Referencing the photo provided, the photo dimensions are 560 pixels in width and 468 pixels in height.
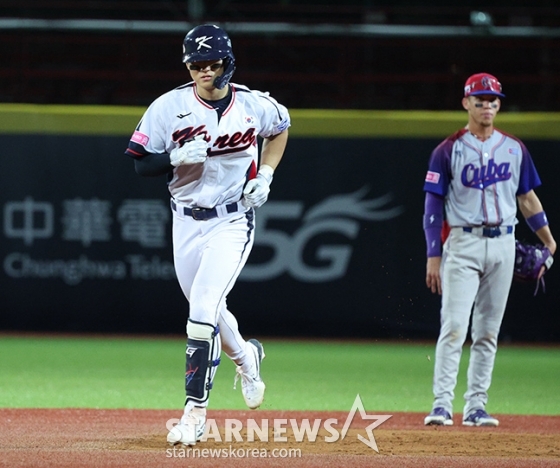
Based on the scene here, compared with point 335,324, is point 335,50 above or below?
above

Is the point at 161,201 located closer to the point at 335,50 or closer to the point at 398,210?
the point at 398,210

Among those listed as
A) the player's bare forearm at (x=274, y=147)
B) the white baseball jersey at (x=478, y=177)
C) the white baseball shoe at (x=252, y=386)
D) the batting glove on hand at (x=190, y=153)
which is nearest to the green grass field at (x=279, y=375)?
the white baseball shoe at (x=252, y=386)

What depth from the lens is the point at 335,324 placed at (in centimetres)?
1173

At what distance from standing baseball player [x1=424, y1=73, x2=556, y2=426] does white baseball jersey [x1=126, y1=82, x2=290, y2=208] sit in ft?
5.25

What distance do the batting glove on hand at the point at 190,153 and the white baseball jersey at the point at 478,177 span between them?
193 cm

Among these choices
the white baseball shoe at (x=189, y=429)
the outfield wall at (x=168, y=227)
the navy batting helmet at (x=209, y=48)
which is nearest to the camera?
the white baseball shoe at (x=189, y=429)

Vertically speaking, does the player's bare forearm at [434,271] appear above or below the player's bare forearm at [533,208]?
below

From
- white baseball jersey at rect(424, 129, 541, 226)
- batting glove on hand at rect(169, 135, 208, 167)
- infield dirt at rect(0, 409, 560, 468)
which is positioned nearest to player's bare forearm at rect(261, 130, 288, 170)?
batting glove on hand at rect(169, 135, 208, 167)

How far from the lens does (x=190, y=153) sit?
4980mm

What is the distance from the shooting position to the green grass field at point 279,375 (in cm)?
745

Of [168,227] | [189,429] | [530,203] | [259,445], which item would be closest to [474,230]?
[530,203]

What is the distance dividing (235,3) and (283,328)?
565cm

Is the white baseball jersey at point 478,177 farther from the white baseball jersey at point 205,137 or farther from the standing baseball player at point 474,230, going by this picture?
the white baseball jersey at point 205,137

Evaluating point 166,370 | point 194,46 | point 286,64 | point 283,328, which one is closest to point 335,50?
point 286,64
